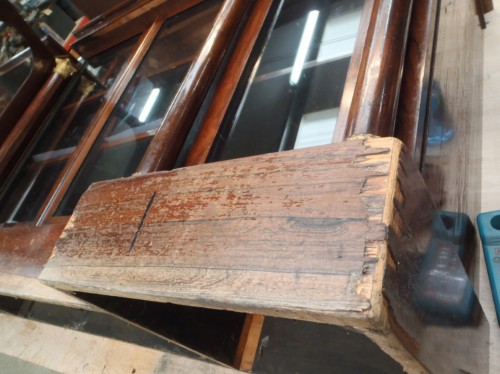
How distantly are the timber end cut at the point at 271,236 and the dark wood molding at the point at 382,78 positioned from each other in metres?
0.09

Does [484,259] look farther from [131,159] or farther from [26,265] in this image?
[26,265]

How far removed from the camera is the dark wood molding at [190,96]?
87 centimetres

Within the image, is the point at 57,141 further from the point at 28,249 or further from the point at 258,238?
the point at 258,238

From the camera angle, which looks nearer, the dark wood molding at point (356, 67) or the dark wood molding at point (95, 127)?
the dark wood molding at point (356, 67)

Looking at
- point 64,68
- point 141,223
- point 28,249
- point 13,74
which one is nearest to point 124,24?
point 64,68

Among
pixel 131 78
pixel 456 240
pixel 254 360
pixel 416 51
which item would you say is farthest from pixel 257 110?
pixel 131 78

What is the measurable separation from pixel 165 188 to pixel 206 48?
541mm

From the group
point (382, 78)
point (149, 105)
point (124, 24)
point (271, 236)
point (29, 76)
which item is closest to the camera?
point (271, 236)

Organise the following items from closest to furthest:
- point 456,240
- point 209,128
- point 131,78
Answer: point 456,240, point 209,128, point 131,78

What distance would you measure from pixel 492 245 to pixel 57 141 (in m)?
2.05

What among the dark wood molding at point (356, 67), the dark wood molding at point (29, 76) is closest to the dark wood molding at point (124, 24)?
the dark wood molding at point (29, 76)

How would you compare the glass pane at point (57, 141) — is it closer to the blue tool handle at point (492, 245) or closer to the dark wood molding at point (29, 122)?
the dark wood molding at point (29, 122)

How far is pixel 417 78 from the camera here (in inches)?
25.9

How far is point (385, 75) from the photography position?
592 millimetres
